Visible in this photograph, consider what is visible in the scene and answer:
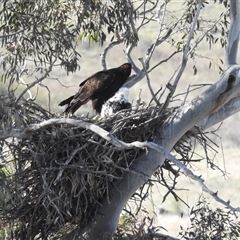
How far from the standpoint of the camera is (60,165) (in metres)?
6.71

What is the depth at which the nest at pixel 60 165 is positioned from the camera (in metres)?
6.70

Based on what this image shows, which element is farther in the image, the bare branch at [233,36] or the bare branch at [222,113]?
the bare branch at [222,113]

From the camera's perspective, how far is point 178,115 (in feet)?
22.7

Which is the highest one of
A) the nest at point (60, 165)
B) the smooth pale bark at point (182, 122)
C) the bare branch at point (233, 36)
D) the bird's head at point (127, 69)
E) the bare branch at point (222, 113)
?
the bird's head at point (127, 69)

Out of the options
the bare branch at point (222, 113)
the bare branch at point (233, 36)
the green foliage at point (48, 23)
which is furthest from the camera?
the green foliage at point (48, 23)

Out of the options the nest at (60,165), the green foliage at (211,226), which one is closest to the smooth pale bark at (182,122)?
the nest at (60,165)

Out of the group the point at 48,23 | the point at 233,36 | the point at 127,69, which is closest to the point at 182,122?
the point at 233,36

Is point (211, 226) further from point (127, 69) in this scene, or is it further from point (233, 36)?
point (233, 36)

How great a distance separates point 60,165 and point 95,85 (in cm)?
207

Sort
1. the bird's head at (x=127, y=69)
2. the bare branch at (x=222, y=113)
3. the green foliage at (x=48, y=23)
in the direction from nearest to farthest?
1. the bare branch at (x=222, y=113)
2. the green foliage at (x=48, y=23)
3. the bird's head at (x=127, y=69)

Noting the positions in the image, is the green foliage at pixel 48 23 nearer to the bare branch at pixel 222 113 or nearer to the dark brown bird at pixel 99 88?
the dark brown bird at pixel 99 88

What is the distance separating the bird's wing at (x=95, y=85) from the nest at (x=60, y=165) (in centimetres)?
137

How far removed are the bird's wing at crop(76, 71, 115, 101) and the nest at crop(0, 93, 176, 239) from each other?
4.48 feet

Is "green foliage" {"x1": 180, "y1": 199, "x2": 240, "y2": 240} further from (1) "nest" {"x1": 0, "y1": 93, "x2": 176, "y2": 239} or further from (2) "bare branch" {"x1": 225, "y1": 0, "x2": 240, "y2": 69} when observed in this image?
(2) "bare branch" {"x1": 225, "y1": 0, "x2": 240, "y2": 69}
